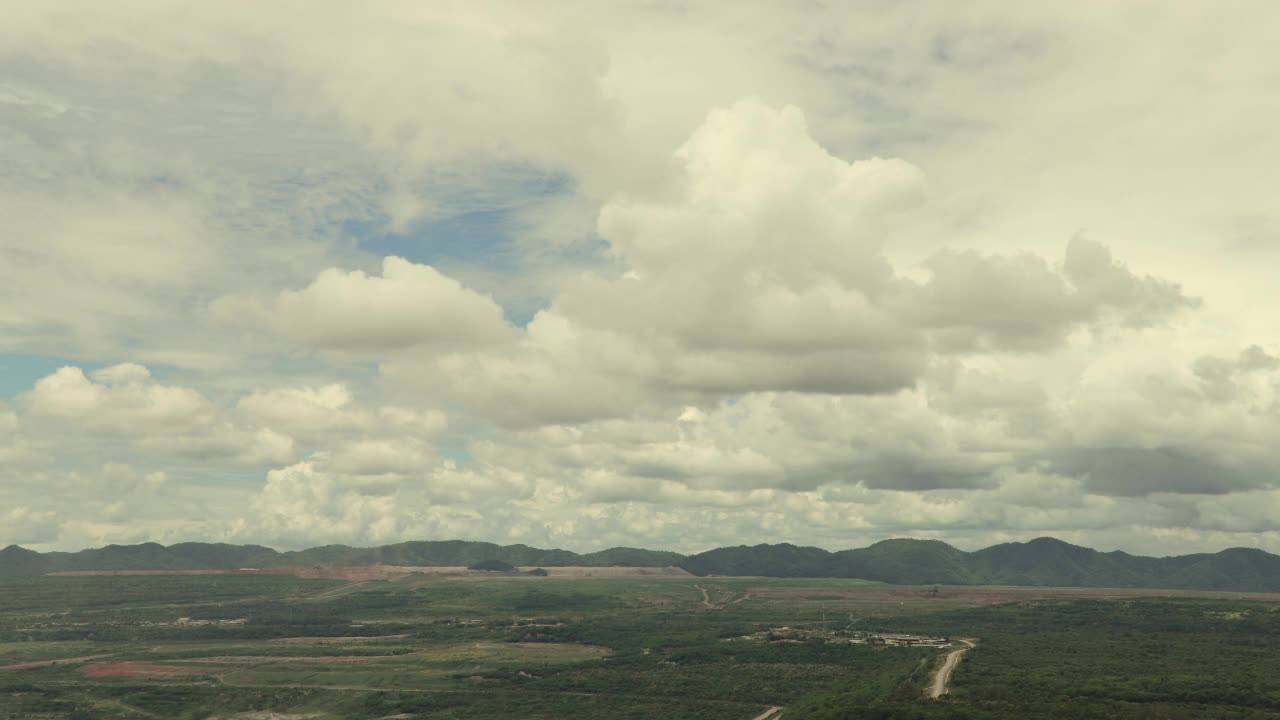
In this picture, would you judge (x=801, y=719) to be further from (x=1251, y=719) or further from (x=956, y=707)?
(x=1251, y=719)

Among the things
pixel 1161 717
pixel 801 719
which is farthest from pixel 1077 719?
pixel 801 719

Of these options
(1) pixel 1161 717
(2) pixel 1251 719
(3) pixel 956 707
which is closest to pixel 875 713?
(3) pixel 956 707

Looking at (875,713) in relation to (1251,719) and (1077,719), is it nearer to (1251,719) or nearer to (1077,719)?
(1077,719)

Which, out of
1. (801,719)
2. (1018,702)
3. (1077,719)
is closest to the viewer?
(1077,719)

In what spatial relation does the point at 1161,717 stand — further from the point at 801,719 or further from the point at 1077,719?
the point at 801,719

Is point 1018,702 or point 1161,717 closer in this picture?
point 1161,717

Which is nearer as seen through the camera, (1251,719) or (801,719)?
(1251,719)

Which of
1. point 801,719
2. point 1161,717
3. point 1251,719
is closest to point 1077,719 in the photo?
point 1161,717

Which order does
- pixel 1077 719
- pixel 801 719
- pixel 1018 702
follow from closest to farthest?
pixel 1077 719, pixel 1018 702, pixel 801 719
